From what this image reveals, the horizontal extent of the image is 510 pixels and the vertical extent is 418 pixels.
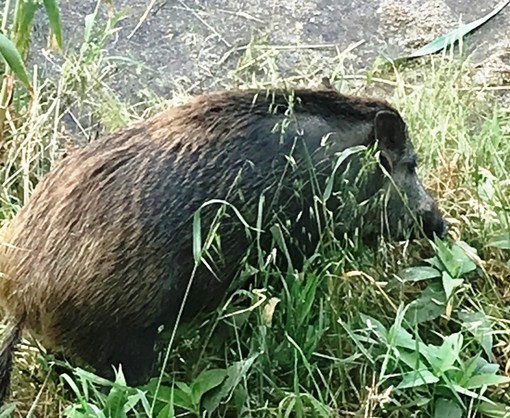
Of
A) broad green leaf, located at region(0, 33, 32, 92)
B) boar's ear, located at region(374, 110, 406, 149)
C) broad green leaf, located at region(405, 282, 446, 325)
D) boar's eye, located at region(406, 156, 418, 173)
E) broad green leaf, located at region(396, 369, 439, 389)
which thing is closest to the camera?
broad green leaf, located at region(0, 33, 32, 92)

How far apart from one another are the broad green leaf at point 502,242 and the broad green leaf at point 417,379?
1.80 ft

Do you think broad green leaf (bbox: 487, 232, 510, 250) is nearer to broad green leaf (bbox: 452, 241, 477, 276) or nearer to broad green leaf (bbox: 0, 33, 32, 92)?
broad green leaf (bbox: 452, 241, 477, 276)

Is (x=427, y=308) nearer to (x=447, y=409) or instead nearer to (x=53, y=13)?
(x=447, y=409)

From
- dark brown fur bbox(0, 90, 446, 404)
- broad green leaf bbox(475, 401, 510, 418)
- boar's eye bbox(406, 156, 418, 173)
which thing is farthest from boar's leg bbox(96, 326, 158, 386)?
boar's eye bbox(406, 156, 418, 173)

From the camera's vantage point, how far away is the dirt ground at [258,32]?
161 inches

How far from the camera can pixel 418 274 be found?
3012 mm

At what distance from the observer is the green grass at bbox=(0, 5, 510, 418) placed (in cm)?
269

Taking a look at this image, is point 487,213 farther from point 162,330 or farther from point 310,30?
point 310,30

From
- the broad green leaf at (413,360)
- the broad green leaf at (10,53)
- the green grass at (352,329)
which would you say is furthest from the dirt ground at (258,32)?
the broad green leaf at (413,360)

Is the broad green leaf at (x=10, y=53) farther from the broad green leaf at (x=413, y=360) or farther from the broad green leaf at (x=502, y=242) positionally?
the broad green leaf at (x=502, y=242)

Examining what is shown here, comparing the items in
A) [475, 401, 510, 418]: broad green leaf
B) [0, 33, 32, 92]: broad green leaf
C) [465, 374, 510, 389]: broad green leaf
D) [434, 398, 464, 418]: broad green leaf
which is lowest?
[475, 401, 510, 418]: broad green leaf

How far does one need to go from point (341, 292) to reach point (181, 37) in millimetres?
1606

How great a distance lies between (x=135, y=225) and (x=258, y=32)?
1.71 m

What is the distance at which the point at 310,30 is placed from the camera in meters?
4.27
